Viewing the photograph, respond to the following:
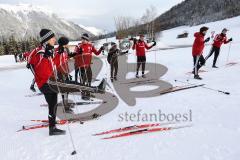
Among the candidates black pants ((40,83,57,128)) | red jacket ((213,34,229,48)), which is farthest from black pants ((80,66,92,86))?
red jacket ((213,34,229,48))

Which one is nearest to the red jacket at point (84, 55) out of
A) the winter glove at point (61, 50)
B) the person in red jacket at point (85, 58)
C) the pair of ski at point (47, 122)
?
the person in red jacket at point (85, 58)

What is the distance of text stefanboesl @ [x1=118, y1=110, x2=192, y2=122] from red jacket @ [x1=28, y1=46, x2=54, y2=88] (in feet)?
6.59

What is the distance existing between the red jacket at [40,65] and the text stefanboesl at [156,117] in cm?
201

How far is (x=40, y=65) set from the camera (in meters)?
5.44

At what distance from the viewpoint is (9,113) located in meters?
8.40

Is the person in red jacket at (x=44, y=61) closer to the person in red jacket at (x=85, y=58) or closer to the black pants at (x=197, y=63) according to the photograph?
the person in red jacket at (x=85, y=58)

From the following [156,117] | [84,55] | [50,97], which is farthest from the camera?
[84,55]

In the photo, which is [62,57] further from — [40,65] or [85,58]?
[85,58]

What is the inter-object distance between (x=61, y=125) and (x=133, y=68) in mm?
11039

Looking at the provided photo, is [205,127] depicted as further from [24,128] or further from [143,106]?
[24,128]

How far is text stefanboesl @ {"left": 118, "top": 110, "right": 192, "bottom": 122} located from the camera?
19.5 ft

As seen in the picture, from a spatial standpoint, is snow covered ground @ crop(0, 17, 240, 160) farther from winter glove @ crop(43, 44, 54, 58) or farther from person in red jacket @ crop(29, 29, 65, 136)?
winter glove @ crop(43, 44, 54, 58)

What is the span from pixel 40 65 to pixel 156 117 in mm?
2789

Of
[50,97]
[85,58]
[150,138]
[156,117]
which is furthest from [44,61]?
[85,58]
